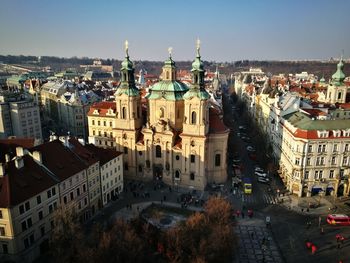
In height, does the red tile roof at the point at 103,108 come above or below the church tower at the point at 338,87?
below

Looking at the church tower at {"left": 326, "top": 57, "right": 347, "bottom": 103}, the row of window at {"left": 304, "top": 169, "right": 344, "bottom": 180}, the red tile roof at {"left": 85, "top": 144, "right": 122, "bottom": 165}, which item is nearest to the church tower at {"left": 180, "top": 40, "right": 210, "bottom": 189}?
the red tile roof at {"left": 85, "top": 144, "right": 122, "bottom": 165}

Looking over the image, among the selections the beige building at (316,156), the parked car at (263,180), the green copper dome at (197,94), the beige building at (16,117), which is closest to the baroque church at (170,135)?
the green copper dome at (197,94)

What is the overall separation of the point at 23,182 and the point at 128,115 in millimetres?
33457

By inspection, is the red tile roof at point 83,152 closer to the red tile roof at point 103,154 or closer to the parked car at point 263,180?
the red tile roof at point 103,154

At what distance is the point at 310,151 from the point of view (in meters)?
64.2

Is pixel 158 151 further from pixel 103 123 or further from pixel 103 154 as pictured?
pixel 103 123

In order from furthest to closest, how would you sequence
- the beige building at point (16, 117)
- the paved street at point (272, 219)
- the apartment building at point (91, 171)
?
1. the beige building at point (16, 117)
2. the apartment building at point (91, 171)
3. the paved street at point (272, 219)

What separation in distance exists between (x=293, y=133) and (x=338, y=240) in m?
23.6

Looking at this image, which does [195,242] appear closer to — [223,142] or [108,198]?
[108,198]

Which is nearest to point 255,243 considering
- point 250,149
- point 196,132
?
point 196,132

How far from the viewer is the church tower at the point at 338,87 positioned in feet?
348

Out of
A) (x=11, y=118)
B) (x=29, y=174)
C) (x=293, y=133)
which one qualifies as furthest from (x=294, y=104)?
(x=11, y=118)

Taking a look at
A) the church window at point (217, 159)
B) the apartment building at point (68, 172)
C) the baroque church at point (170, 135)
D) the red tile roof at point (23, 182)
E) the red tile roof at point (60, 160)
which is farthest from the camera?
the church window at point (217, 159)

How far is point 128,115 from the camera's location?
74812mm
